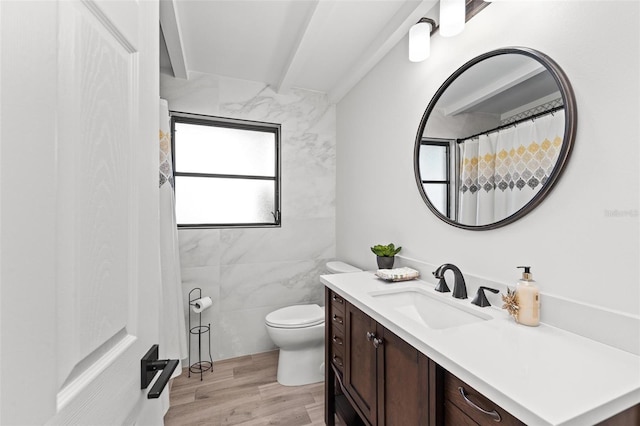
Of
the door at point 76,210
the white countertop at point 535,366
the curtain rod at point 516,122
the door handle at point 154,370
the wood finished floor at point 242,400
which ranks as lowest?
the wood finished floor at point 242,400

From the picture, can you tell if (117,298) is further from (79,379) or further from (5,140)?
(5,140)

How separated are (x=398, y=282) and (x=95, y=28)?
1.56 m

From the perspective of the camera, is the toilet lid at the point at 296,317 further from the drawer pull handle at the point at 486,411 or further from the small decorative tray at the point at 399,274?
the drawer pull handle at the point at 486,411

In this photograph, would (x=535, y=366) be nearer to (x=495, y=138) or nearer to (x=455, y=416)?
(x=455, y=416)

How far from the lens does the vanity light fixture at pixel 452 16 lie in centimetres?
128

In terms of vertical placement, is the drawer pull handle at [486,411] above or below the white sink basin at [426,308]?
below

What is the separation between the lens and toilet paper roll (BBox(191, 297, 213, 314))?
225 centimetres

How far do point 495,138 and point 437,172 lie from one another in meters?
0.35

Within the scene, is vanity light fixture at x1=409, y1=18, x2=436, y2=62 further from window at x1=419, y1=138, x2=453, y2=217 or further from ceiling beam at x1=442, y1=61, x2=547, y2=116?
window at x1=419, y1=138, x2=453, y2=217

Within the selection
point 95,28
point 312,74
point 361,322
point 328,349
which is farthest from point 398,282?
point 312,74

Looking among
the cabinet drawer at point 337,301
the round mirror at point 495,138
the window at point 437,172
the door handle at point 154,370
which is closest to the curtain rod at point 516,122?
the round mirror at point 495,138

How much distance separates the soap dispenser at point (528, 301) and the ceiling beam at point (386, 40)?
1439 mm

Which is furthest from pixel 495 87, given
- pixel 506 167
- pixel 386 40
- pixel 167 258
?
pixel 167 258

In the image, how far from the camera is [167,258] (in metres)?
1.98
